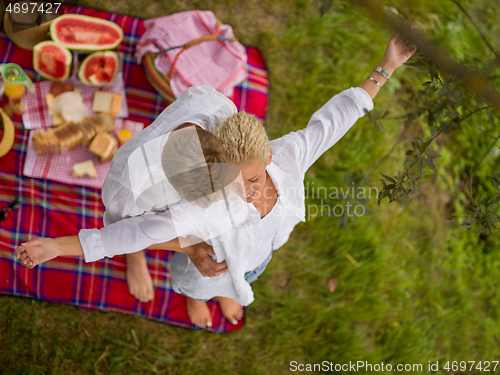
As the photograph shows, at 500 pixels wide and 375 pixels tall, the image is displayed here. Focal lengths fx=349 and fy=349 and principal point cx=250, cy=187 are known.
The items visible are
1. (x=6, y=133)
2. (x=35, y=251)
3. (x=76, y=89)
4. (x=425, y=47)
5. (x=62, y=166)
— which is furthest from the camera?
(x=76, y=89)

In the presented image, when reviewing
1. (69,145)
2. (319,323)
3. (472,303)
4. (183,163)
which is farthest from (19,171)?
(472,303)

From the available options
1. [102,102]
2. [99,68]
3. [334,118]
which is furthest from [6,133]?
[334,118]

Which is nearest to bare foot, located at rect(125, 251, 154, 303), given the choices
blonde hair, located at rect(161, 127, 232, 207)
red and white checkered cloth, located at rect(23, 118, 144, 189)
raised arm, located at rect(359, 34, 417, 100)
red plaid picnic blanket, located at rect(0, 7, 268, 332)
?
red plaid picnic blanket, located at rect(0, 7, 268, 332)

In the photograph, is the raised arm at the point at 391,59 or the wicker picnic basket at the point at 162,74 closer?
the raised arm at the point at 391,59

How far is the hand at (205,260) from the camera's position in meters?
1.85

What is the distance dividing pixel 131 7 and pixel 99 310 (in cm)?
256

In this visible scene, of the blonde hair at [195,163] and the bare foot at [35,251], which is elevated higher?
the blonde hair at [195,163]

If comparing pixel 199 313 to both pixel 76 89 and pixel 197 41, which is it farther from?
pixel 197 41

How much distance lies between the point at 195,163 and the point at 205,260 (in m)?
0.73

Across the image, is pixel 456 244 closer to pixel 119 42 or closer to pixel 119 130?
pixel 119 130

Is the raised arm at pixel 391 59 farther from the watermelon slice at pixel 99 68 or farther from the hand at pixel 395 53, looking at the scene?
the watermelon slice at pixel 99 68

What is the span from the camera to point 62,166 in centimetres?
264

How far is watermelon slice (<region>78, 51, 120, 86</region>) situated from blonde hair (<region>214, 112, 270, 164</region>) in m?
1.75

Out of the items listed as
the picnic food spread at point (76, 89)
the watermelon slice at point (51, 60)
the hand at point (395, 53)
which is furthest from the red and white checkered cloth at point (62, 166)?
the hand at point (395, 53)
